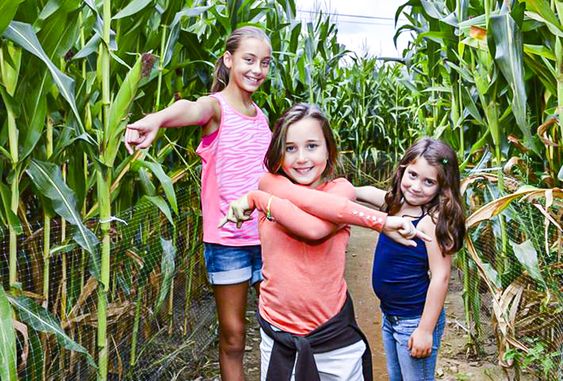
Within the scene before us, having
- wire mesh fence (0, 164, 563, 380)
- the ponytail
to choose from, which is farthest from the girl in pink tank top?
wire mesh fence (0, 164, 563, 380)

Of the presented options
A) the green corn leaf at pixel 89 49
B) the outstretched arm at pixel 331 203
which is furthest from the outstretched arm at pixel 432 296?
the green corn leaf at pixel 89 49

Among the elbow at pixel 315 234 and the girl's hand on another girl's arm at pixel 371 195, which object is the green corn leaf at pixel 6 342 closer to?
the elbow at pixel 315 234

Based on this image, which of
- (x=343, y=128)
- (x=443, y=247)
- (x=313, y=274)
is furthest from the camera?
(x=343, y=128)

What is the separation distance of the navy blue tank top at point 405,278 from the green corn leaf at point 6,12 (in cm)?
114

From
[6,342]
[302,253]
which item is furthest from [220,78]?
[6,342]

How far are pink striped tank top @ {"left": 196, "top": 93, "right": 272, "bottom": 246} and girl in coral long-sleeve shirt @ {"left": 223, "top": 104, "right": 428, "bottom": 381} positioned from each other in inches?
14.3

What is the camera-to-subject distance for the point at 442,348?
9.94ft

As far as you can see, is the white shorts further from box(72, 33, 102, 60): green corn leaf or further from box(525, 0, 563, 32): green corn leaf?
box(525, 0, 563, 32): green corn leaf

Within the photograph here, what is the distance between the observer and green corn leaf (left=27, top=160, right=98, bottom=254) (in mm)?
1567

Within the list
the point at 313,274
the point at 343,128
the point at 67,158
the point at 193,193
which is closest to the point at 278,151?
the point at 313,274

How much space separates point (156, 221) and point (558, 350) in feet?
4.93

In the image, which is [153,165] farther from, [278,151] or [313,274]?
[313,274]

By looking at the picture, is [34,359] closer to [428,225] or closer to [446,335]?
[428,225]

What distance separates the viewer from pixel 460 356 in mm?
2914
